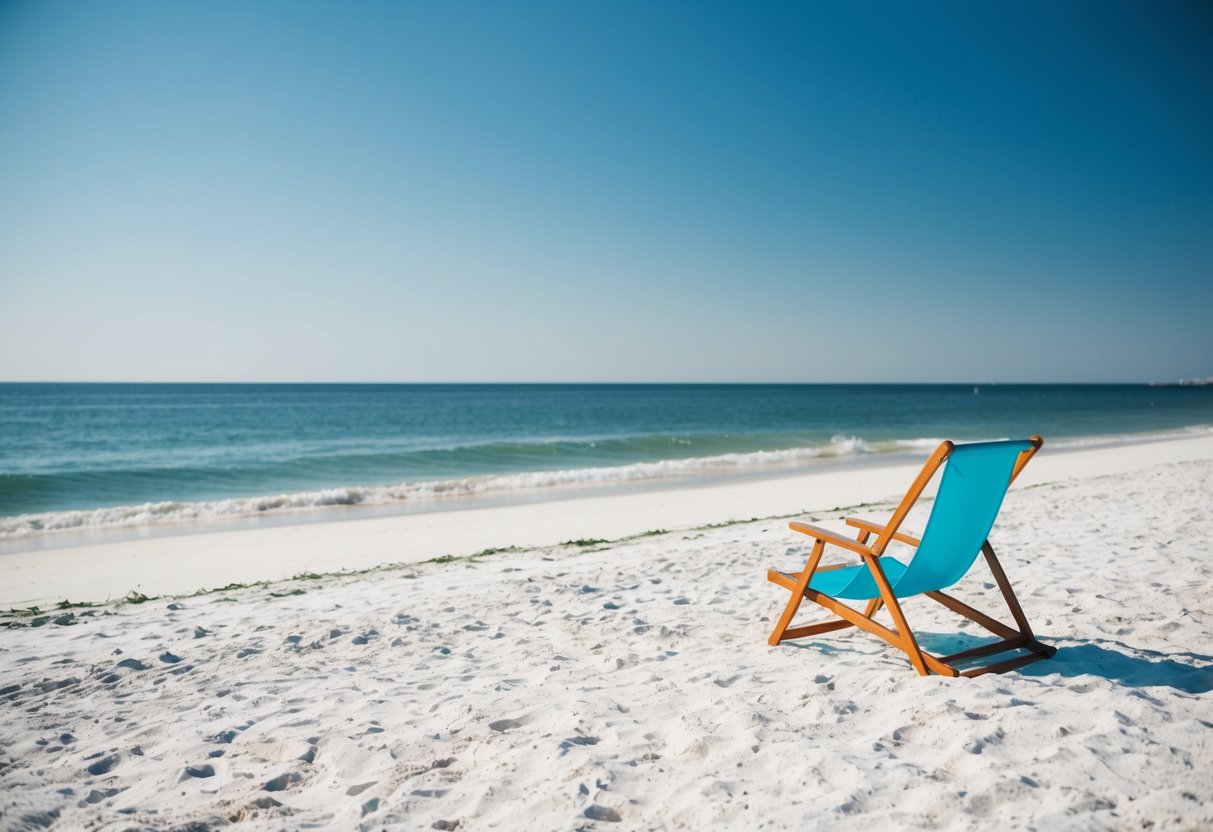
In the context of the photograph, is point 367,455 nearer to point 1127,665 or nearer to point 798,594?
point 798,594

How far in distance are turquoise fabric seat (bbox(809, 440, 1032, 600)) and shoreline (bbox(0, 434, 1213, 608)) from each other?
16.6 ft

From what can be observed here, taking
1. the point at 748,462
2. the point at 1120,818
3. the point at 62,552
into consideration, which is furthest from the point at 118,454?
the point at 1120,818

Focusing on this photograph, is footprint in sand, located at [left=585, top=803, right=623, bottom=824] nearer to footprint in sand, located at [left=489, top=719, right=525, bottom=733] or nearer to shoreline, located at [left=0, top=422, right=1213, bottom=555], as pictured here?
footprint in sand, located at [left=489, top=719, right=525, bottom=733]

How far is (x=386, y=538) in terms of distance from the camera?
9.45m

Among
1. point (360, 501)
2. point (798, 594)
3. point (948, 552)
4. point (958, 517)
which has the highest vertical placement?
point (958, 517)

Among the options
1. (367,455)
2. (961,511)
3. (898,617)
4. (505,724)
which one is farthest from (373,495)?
(961,511)

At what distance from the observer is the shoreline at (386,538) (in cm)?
740

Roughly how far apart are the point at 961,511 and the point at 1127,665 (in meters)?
1.22

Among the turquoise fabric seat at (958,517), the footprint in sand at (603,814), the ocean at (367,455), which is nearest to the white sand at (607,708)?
the footprint in sand at (603,814)

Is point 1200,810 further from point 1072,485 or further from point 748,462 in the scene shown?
point 748,462

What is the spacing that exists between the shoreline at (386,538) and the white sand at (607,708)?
1768 mm

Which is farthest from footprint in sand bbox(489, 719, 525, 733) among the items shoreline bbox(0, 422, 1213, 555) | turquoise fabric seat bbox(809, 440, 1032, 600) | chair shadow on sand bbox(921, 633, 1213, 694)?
shoreline bbox(0, 422, 1213, 555)

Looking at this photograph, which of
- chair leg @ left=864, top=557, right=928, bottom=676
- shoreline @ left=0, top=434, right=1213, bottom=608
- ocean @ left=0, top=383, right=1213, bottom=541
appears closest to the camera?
chair leg @ left=864, top=557, right=928, bottom=676

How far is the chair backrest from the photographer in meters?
3.29
